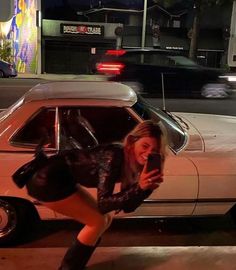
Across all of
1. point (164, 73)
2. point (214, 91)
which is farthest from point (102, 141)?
point (214, 91)

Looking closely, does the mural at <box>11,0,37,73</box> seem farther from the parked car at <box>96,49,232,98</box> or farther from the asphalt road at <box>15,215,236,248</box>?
the asphalt road at <box>15,215,236,248</box>

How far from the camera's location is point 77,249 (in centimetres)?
339

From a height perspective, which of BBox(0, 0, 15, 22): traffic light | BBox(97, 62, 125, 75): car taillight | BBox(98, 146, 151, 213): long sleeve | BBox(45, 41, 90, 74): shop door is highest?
BBox(0, 0, 15, 22): traffic light

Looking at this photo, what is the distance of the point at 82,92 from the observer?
462 cm

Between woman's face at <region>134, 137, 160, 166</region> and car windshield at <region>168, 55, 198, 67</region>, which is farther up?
woman's face at <region>134, 137, 160, 166</region>

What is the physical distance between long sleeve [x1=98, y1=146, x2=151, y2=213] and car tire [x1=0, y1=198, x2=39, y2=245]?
1.45m

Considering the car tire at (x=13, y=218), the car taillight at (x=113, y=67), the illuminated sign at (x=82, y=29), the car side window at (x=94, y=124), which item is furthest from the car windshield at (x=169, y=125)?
the illuminated sign at (x=82, y=29)

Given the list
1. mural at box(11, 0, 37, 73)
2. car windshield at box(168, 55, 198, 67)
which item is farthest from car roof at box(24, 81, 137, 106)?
mural at box(11, 0, 37, 73)

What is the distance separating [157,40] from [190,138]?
29201mm

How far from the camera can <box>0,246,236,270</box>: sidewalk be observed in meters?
3.71

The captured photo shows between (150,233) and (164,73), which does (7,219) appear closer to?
(150,233)

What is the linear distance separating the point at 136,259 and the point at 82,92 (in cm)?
158

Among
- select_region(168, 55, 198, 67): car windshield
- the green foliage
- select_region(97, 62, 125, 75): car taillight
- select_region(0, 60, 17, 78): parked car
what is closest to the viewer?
select_region(97, 62, 125, 75): car taillight

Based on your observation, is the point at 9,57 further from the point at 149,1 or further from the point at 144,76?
the point at 144,76
